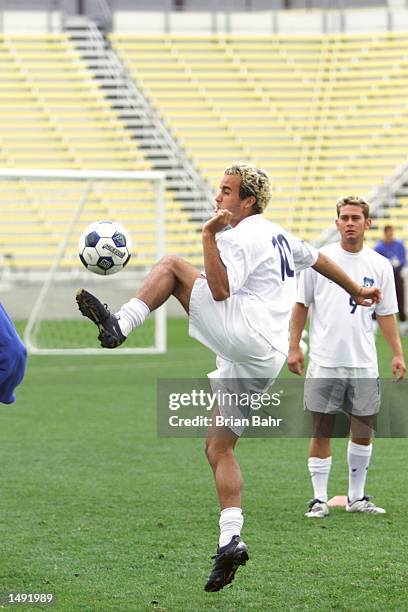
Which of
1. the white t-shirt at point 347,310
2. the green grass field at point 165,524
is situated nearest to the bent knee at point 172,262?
the green grass field at point 165,524

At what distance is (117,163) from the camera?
26938mm

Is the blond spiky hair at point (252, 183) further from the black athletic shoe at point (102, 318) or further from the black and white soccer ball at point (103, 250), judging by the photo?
the black and white soccer ball at point (103, 250)

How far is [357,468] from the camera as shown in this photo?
724cm

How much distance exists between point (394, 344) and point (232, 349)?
7.33 feet

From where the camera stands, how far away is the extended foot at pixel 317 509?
700 centimetres

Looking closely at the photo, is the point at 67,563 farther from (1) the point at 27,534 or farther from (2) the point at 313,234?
(2) the point at 313,234

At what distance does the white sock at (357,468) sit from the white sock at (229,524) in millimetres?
2192

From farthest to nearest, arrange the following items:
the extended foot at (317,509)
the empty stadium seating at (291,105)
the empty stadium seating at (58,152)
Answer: the empty stadium seating at (291,105), the empty stadium seating at (58,152), the extended foot at (317,509)

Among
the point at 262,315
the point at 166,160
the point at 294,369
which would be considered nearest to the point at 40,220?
the point at 166,160

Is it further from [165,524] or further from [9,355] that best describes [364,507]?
[9,355]

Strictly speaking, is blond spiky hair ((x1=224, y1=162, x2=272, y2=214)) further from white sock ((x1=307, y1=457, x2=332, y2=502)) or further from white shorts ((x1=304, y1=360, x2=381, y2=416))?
white sock ((x1=307, y1=457, x2=332, y2=502))

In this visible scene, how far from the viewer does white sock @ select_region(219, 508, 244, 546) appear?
16.4ft

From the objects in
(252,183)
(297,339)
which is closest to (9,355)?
(252,183)

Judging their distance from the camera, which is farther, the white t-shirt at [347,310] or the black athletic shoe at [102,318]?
the white t-shirt at [347,310]
